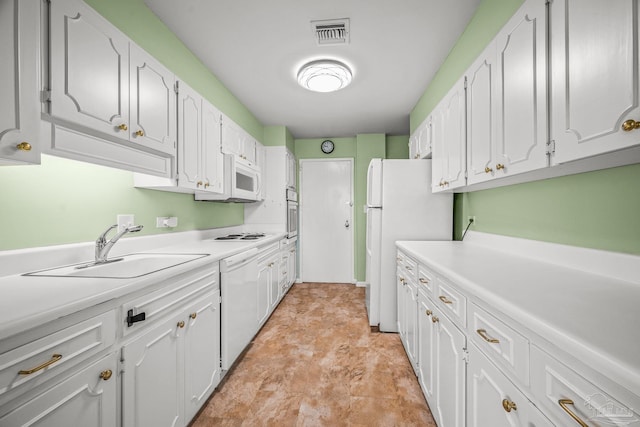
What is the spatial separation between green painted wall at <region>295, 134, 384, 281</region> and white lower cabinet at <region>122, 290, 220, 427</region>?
2.88 metres

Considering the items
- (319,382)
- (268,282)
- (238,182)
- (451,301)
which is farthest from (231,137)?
(451,301)

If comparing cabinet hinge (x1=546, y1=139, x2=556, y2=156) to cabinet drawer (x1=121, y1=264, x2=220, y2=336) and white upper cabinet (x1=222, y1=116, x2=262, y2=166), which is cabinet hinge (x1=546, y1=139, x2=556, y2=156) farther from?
white upper cabinet (x1=222, y1=116, x2=262, y2=166)

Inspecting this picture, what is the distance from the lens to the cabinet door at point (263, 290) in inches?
98.3

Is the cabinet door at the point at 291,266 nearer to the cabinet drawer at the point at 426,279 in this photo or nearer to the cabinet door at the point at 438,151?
the cabinet door at the point at 438,151

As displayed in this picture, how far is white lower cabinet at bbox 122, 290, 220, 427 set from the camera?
1.03 m

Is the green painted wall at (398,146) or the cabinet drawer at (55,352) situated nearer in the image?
the cabinet drawer at (55,352)

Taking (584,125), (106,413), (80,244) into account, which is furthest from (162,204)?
(584,125)

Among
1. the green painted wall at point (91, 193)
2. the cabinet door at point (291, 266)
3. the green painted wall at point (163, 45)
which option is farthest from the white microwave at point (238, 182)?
the cabinet door at point (291, 266)

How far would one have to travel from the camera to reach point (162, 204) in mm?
2029

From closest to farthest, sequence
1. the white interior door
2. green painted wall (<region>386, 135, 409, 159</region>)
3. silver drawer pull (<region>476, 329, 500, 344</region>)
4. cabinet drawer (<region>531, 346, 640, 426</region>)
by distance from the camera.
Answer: cabinet drawer (<region>531, 346, 640, 426</region>) < silver drawer pull (<region>476, 329, 500, 344</region>) < green painted wall (<region>386, 135, 409, 159</region>) < the white interior door

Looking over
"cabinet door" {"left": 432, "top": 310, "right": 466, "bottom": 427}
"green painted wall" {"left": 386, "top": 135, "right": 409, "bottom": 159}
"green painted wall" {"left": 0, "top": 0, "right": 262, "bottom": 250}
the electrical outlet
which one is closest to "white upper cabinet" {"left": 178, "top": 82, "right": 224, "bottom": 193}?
"green painted wall" {"left": 0, "top": 0, "right": 262, "bottom": 250}

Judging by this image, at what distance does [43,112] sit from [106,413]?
111 centimetres

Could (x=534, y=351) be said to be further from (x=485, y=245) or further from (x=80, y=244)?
(x=80, y=244)

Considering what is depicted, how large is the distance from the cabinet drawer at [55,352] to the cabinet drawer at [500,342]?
127cm
